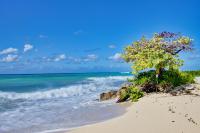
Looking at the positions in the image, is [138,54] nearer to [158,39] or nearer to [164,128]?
[158,39]

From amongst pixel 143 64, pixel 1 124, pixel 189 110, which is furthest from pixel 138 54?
pixel 1 124

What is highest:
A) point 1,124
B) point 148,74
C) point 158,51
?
point 158,51

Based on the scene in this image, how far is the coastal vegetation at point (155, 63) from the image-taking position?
19781 mm

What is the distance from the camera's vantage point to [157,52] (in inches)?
797

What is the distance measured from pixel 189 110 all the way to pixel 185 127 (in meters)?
2.87

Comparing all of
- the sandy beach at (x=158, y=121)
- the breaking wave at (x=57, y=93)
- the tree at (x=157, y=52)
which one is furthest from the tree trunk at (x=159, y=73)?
the breaking wave at (x=57, y=93)

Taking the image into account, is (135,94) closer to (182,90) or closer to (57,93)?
(182,90)

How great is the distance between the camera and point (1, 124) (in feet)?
42.0

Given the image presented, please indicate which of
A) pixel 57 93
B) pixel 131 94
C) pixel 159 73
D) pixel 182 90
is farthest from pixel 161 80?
pixel 57 93

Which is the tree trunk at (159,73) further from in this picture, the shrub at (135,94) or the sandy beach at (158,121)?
the sandy beach at (158,121)

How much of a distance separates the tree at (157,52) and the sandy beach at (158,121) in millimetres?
5649

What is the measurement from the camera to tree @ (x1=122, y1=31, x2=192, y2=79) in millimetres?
20142

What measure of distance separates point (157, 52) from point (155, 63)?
77 centimetres

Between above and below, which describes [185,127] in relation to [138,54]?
below
